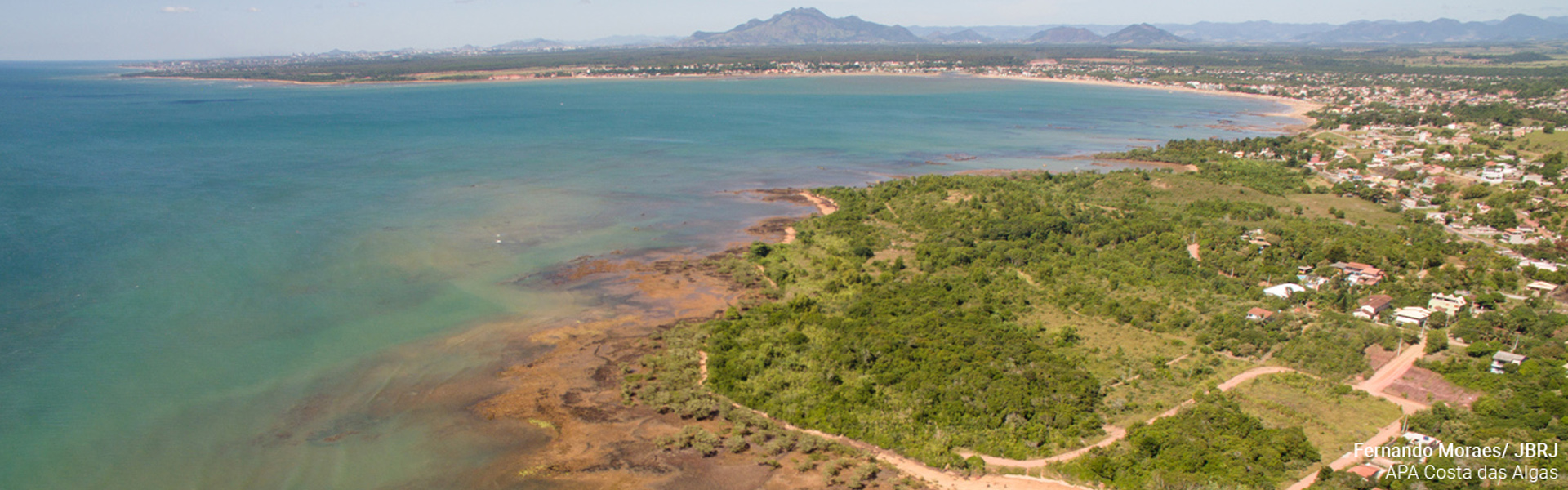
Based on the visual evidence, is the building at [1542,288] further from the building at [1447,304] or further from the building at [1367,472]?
the building at [1367,472]

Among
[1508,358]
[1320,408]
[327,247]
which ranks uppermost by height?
[327,247]

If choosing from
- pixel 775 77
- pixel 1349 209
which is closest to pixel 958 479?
pixel 1349 209

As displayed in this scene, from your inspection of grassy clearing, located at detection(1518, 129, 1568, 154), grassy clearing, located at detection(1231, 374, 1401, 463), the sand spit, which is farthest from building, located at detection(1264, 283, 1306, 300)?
grassy clearing, located at detection(1518, 129, 1568, 154)

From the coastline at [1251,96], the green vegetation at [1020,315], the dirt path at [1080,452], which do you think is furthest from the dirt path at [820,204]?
the coastline at [1251,96]

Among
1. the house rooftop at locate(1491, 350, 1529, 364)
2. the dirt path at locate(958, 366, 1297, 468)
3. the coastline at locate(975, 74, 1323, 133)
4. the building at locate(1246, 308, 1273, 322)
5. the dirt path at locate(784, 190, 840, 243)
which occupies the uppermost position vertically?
the coastline at locate(975, 74, 1323, 133)

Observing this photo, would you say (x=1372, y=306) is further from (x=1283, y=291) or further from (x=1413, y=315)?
(x=1283, y=291)

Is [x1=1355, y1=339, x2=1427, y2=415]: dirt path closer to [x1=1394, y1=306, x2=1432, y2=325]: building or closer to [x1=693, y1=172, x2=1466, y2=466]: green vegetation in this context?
[x1=693, y1=172, x2=1466, y2=466]: green vegetation
